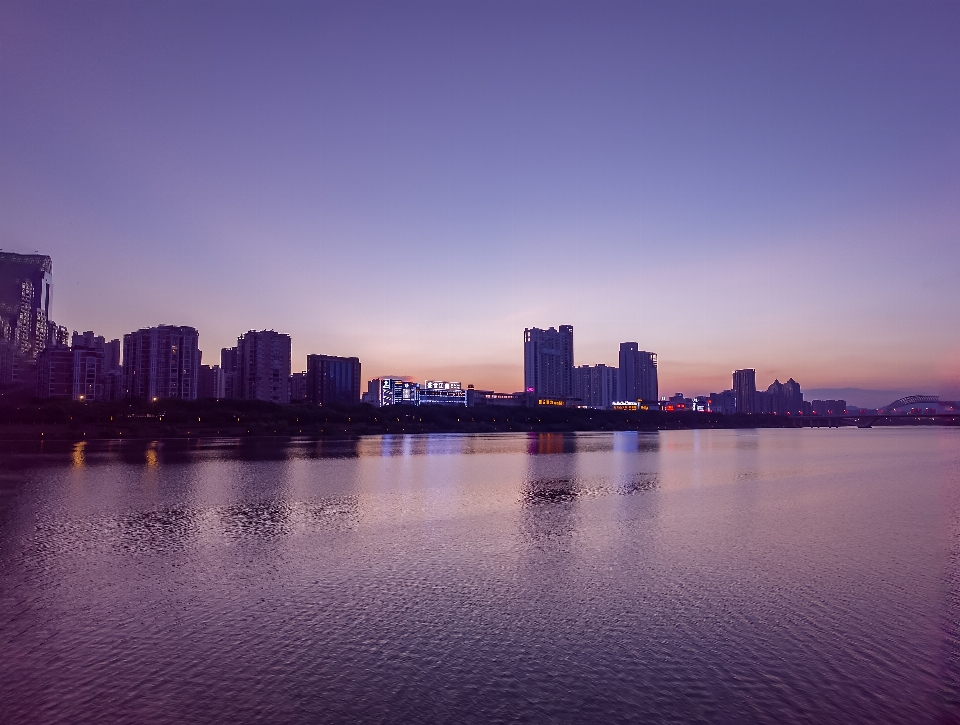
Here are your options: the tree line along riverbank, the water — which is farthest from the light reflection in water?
the water

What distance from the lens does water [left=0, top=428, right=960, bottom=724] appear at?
15062 mm

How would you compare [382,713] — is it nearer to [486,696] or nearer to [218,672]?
[486,696]

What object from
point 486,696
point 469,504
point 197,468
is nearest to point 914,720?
point 486,696

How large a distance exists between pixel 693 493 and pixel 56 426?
13930 cm

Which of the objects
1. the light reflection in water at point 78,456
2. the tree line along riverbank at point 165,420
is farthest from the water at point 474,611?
the tree line along riverbank at point 165,420

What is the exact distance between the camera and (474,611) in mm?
21375

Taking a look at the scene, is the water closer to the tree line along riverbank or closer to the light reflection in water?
the light reflection in water

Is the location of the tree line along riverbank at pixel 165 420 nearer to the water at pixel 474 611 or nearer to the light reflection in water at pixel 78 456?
the light reflection in water at pixel 78 456

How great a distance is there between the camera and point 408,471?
7312 centimetres

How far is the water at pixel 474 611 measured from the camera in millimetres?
15062

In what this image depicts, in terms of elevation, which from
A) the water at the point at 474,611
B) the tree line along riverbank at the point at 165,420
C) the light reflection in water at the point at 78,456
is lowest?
the water at the point at 474,611

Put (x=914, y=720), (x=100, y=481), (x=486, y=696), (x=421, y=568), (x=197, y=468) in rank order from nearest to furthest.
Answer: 1. (x=914, y=720)
2. (x=486, y=696)
3. (x=421, y=568)
4. (x=100, y=481)
5. (x=197, y=468)

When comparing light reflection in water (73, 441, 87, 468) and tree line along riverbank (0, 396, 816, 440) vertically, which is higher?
tree line along riverbank (0, 396, 816, 440)

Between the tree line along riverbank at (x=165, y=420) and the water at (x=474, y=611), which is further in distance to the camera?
the tree line along riverbank at (x=165, y=420)
